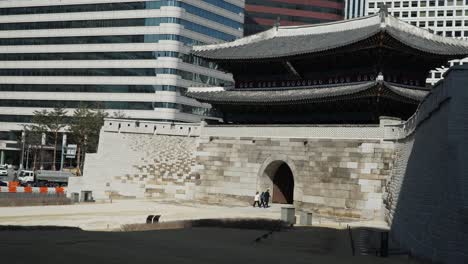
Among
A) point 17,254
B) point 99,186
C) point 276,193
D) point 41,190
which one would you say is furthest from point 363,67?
point 17,254

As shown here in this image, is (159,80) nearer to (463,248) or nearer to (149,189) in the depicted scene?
(149,189)

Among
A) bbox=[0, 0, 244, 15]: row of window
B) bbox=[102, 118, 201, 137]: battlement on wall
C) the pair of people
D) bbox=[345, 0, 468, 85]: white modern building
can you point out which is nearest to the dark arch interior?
the pair of people

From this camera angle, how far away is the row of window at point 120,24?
315ft

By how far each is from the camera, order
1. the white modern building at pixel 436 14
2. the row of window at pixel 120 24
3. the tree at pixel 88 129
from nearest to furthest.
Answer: the tree at pixel 88 129, the row of window at pixel 120 24, the white modern building at pixel 436 14

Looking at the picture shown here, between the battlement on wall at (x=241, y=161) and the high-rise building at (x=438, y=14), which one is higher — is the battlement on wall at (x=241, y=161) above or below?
below

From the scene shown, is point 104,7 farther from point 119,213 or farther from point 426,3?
point 119,213

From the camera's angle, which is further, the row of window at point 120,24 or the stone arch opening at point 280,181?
the row of window at point 120,24

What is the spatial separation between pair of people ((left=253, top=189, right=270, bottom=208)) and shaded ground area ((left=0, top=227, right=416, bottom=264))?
15.0m

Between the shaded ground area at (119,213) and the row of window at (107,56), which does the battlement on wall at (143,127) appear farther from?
the row of window at (107,56)

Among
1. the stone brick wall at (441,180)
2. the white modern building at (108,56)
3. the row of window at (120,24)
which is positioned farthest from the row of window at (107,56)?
the stone brick wall at (441,180)

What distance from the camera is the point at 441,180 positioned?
21625mm

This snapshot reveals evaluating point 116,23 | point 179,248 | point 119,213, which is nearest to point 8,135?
point 116,23

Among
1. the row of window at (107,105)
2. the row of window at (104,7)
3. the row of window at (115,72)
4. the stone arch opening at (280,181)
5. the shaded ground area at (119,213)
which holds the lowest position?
the shaded ground area at (119,213)

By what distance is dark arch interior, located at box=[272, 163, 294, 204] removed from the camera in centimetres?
5175
